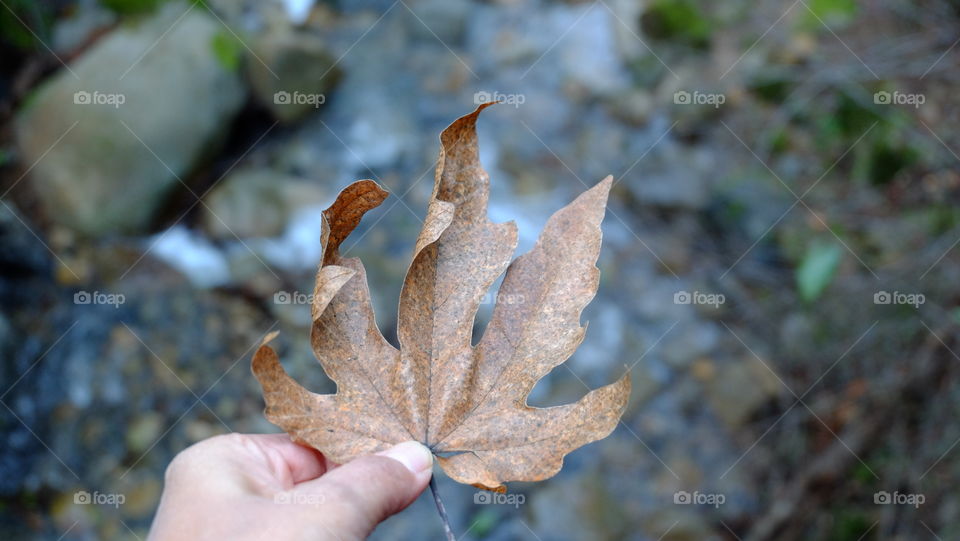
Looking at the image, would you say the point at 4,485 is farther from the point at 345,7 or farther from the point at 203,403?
the point at 345,7

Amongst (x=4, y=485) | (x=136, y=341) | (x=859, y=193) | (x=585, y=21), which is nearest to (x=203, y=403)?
(x=136, y=341)

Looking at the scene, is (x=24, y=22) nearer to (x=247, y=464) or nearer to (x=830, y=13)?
(x=247, y=464)
